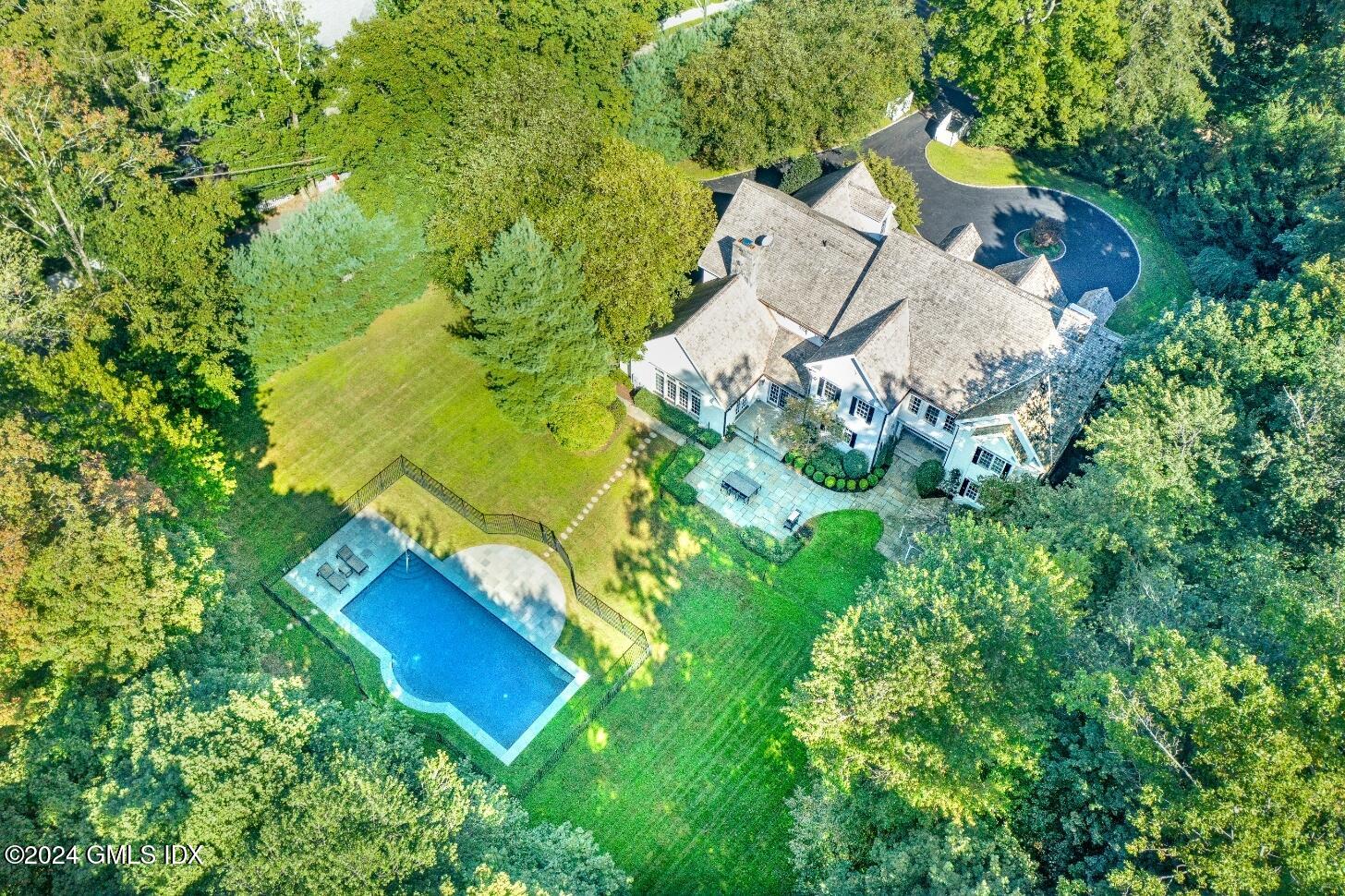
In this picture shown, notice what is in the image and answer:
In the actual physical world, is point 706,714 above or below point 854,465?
below

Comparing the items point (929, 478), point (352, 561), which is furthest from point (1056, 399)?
point (352, 561)

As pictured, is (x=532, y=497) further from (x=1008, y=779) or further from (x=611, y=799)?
(x=1008, y=779)

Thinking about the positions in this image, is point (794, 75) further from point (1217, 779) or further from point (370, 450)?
point (1217, 779)

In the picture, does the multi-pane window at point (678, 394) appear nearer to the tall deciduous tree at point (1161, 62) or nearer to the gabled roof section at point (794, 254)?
the gabled roof section at point (794, 254)

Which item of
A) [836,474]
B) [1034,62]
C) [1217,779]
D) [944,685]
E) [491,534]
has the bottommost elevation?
[491,534]

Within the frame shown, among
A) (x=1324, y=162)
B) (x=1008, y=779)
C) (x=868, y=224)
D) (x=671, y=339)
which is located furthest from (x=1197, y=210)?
(x=1008, y=779)

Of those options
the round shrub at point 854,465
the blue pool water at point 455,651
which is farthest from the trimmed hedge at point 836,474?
the blue pool water at point 455,651
